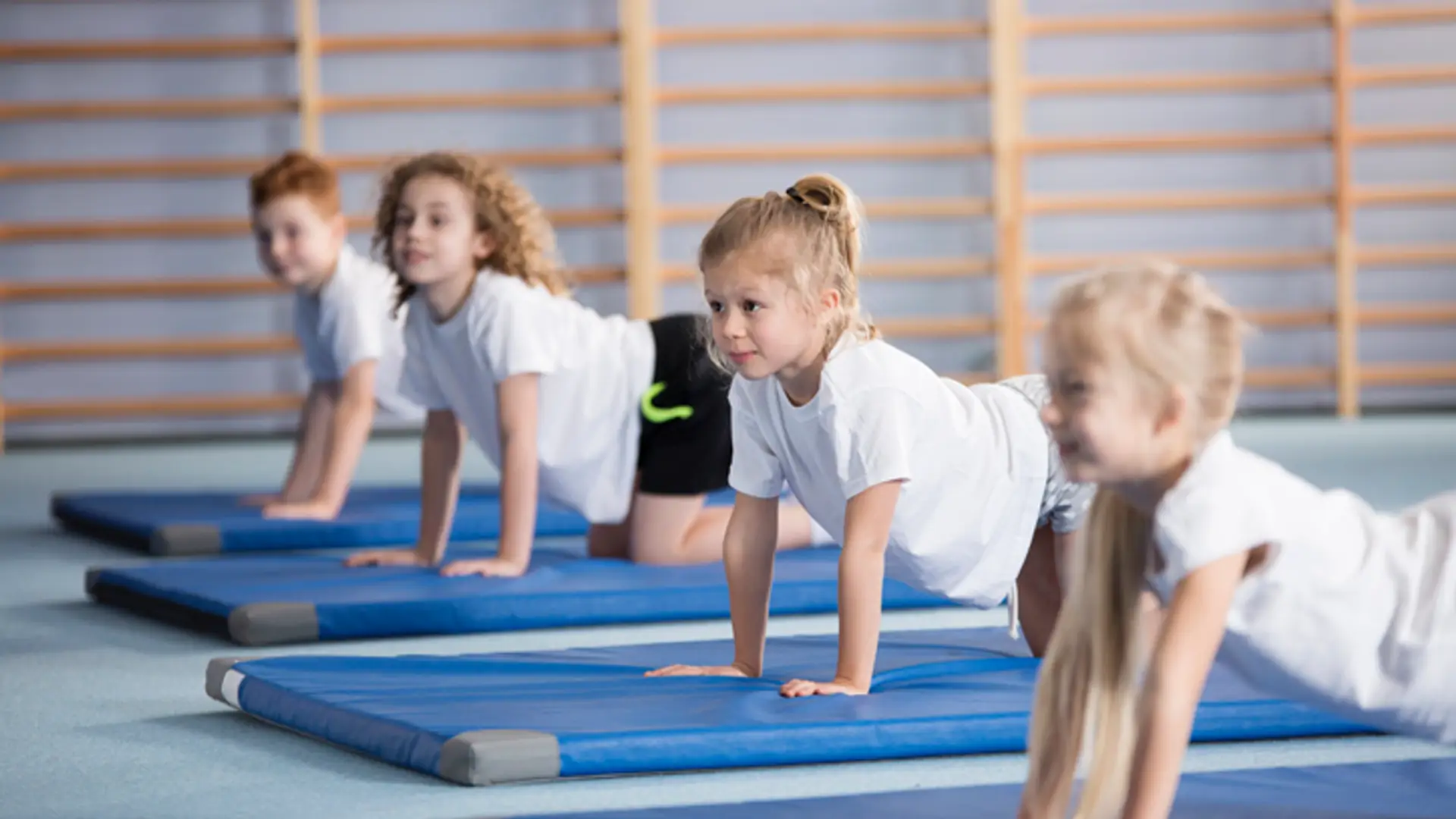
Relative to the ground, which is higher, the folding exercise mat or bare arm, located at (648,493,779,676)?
bare arm, located at (648,493,779,676)

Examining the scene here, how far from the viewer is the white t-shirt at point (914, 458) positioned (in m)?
2.22

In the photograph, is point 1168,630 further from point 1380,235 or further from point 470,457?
point 1380,235

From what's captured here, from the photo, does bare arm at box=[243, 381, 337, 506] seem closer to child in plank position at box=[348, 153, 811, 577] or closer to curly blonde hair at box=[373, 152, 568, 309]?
child in plank position at box=[348, 153, 811, 577]

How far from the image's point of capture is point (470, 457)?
6793 millimetres

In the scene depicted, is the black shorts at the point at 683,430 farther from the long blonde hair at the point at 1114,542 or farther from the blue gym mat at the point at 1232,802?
the long blonde hair at the point at 1114,542

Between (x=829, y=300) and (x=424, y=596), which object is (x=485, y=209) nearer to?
(x=424, y=596)

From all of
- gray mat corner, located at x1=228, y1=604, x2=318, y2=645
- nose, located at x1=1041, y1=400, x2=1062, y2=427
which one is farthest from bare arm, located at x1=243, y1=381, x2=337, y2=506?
nose, located at x1=1041, y1=400, x2=1062, y2=427

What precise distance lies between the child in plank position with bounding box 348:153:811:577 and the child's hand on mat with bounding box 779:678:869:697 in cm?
115

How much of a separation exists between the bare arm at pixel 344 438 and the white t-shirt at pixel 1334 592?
283 centimetres

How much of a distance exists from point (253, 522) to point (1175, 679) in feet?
9.68

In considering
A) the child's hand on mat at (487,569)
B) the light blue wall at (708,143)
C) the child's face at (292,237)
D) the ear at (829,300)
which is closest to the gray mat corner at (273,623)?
the child's hand on mat at (487,569)

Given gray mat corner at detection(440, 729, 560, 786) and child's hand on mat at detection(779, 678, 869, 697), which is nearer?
gray mat corner at detection(440, 729, 560, 786)

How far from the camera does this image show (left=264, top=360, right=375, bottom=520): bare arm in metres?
4.16

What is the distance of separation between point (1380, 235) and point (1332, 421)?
900mm
